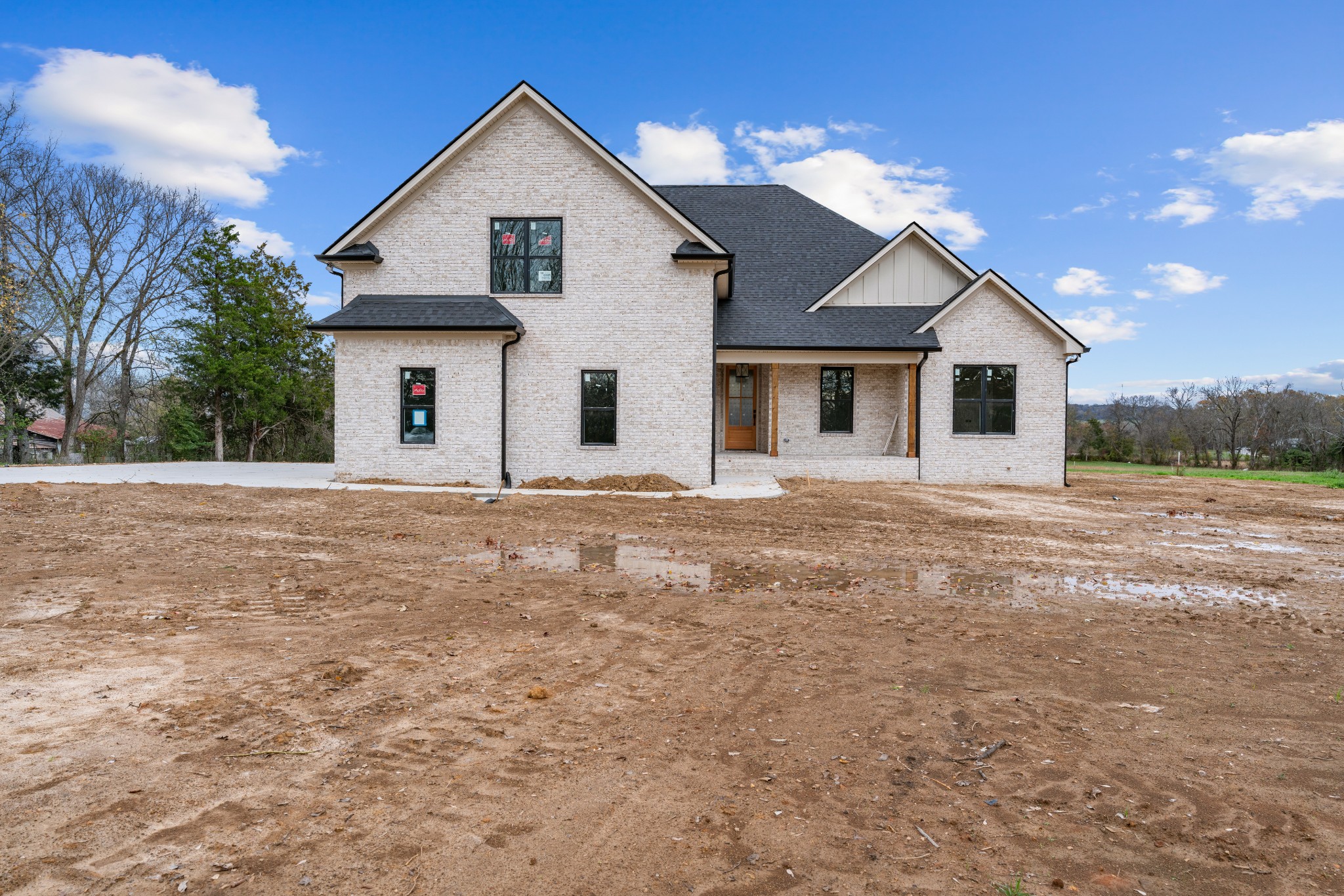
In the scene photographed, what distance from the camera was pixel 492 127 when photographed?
16.8 metres

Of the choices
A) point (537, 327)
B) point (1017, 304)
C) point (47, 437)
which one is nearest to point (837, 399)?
point (1017, 304)

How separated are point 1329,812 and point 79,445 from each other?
4107 centimetres

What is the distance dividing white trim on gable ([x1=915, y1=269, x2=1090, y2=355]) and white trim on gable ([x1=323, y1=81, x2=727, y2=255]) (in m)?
6.96

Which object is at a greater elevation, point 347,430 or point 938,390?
point 938,390

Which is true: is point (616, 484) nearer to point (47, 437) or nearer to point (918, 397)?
point (918, 397)

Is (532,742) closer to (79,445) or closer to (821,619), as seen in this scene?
(821,619)

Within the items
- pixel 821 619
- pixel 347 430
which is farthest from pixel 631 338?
pixel 821 619

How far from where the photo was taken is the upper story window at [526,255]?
56.1 feet

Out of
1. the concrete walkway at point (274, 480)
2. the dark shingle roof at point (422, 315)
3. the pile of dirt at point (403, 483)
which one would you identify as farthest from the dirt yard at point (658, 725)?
the dark shingle roof at point (422, 315)

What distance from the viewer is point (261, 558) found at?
8.39 meters

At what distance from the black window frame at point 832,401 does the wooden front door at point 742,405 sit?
6.84 ft

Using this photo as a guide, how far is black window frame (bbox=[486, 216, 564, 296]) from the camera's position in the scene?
17.0 m

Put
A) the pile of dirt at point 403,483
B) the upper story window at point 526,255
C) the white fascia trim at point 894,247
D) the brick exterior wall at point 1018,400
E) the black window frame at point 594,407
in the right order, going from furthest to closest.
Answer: the white fascia trim at point 894,247, the brick exterior wall at point 1018,400, the upper story window at point 526,255, the black window frame at point 594,407, the pile of dirt at point 403,483

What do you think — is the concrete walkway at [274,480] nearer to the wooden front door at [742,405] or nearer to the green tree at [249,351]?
the wooden front door at [742,405]
